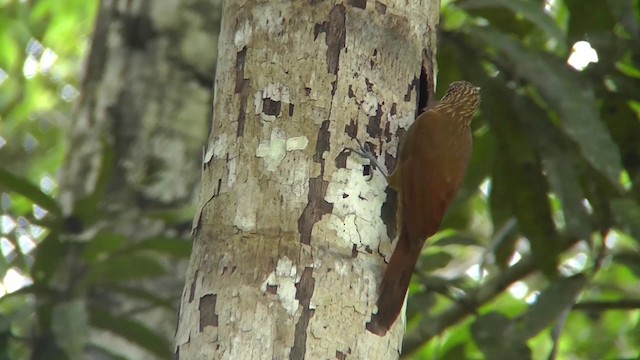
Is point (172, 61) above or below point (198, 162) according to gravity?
above

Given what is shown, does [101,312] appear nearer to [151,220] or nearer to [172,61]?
[151,220]

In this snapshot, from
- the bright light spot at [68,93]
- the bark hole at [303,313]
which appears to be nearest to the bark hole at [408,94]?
the bark hole at [303,313]

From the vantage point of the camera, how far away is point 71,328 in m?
2.80

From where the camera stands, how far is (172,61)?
3641mm

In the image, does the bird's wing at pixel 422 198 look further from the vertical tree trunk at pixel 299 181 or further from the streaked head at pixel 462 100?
the streaked head at pixel 462 100

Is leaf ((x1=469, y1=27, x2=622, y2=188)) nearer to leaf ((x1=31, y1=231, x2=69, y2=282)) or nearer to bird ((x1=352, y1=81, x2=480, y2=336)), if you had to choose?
bird ((x1=352, y1=81, x2=480, y2=336))

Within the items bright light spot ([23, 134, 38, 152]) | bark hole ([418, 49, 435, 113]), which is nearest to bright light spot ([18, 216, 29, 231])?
bark hole ([418, 49, 435, 113])

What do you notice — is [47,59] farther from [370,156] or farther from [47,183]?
[370,156]

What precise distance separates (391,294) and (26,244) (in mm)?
2002

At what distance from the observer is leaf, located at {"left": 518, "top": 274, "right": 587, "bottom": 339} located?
10.3ft

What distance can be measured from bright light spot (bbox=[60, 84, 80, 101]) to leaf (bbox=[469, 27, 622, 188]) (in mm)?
4466

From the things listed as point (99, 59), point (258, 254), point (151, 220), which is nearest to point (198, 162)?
point (151, 220)

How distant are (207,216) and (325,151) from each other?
252 mm

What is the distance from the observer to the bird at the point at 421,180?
6.13 ft
